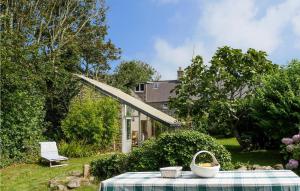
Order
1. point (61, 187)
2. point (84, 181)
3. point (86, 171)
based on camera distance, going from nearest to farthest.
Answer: point (61, 187) < point (84, 181) < point (86, 171)

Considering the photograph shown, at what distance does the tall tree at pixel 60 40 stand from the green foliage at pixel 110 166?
10.1 metres

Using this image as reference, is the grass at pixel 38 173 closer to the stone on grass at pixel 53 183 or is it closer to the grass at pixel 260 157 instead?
the grass at pixel 260 157

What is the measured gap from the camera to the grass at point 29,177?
12.4 m

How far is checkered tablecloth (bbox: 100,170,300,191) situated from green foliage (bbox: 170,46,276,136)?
16.1 metres

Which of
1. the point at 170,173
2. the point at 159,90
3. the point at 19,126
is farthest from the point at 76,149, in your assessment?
Answer: the point at 159,90

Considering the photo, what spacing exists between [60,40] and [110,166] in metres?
20.1

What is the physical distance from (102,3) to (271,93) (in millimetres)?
19237

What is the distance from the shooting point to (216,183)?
5.68 metres

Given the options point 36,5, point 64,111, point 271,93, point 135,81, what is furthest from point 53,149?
point 135,81

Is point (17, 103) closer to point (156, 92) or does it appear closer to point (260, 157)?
point (260, 157)

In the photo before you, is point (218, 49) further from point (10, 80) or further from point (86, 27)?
point (86, 27)

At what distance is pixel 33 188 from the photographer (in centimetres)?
1216

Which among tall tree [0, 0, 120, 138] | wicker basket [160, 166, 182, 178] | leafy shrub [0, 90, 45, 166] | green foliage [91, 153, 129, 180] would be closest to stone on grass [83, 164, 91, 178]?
green foliage [91, 153, 129, 180]

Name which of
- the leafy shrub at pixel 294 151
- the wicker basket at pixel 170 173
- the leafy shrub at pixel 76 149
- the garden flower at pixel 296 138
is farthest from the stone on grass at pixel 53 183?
the leafy shrub at pixel 76 149
